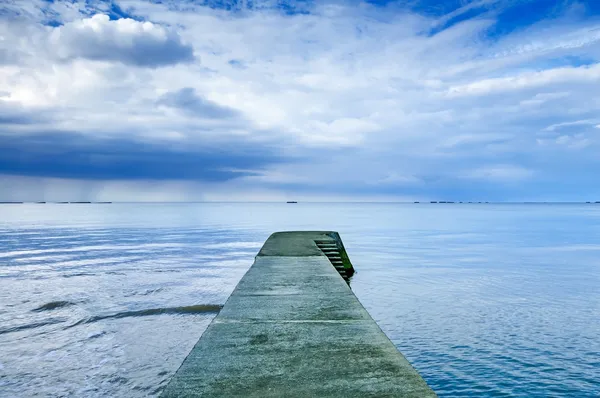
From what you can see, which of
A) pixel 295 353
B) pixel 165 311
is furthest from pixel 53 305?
pixel 295 353

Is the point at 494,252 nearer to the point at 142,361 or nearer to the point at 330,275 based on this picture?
the point at 330,275

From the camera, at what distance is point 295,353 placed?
17.1ft

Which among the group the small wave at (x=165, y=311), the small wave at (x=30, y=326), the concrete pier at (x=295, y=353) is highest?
the concrete pier at (x=295, y=353)

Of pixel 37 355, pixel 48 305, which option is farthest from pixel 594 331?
pixel 48 305

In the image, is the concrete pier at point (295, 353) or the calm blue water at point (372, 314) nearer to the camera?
the concrete pier at point (295, 353)

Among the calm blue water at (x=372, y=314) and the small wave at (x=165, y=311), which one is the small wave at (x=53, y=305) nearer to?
the calm blue water at (x=372, y=314)

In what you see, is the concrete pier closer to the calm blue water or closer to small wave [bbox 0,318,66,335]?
the calm blue water

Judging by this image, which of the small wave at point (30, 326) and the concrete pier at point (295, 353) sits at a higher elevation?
the concrete pier at point (295, 353)

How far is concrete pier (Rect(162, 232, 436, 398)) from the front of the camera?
4.15m

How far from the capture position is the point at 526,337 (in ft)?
36.1

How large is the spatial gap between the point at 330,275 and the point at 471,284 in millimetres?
9899

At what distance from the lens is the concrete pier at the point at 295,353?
415cm

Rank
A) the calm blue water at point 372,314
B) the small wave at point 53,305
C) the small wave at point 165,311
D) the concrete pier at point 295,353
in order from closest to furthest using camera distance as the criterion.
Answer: the concrete pier at point 295,353 → the calm blue water at point 372,314 → the small wave at point 165,311 → the small wave at point 53,305

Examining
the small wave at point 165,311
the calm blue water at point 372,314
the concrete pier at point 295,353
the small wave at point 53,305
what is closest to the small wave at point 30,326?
the calm blue water at point 372,314
